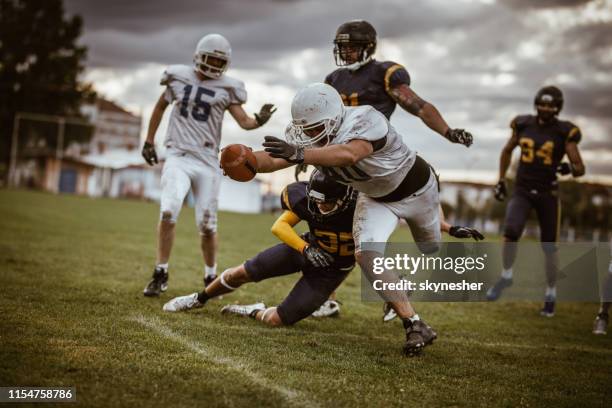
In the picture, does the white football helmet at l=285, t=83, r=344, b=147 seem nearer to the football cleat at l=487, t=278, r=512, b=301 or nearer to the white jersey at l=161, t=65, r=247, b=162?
the white jersey at l=161, t=65, r=247, b=162

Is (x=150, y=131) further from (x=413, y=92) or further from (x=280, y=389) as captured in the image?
(x=280, y=389)

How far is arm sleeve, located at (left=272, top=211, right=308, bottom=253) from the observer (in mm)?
4469

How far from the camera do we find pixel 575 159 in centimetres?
681

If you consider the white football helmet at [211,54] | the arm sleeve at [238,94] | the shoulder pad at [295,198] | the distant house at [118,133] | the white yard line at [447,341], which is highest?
the distant house at [118,133]

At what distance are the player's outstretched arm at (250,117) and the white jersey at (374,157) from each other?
1722 millimetres

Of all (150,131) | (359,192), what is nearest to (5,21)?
(150,131)

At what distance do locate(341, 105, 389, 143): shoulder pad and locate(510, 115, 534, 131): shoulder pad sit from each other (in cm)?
379

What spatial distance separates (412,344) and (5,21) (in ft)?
128

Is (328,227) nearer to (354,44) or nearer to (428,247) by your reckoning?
A: (428,247)

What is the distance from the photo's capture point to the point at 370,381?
3385mm

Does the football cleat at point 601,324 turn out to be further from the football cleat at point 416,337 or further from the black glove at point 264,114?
the black glove at point 264,114

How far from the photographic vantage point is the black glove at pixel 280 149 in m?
3.24

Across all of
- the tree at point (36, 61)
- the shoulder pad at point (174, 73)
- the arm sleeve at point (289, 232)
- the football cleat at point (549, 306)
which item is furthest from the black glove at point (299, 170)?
the tree at point (36, 61)

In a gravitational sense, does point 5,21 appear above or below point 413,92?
above
